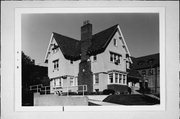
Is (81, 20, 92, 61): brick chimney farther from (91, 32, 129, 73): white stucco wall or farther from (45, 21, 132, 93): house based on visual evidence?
(91, 32, 129, 73): white stucco wall

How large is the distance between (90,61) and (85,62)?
0.05m

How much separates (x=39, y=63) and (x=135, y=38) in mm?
939

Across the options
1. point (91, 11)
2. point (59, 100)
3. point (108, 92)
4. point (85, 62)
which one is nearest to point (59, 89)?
point (59, 100)

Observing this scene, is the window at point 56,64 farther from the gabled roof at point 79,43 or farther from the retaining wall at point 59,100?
the retaining wall at point 59,100

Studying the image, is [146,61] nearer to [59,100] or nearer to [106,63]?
[106,63]

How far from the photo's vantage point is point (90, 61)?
6.36 feet

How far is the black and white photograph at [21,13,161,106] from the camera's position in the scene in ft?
6.23

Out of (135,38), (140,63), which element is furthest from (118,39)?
A: (140,63)

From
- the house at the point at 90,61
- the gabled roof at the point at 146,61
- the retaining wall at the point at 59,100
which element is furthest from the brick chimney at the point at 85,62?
the gabled roof at the point at 146,61

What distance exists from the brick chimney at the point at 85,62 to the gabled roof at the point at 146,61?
1.43ft

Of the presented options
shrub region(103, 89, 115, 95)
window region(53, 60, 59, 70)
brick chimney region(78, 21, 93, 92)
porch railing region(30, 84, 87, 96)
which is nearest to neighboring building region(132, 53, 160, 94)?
shrub region(103, 89, 115, 95)

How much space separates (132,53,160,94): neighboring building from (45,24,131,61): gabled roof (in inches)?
13.1

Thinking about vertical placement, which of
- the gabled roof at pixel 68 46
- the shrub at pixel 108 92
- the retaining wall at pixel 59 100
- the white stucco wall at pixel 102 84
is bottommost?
the retaining wall at pixel 59 100

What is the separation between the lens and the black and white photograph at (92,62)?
1897 millimetres
